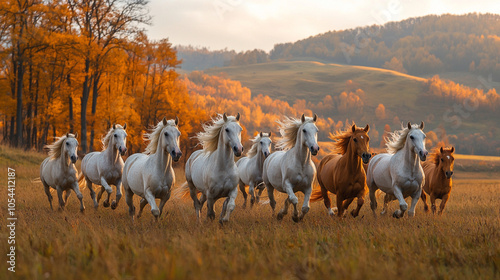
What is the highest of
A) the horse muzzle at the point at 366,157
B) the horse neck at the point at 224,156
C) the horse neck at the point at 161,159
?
the horse muzzle at the point at 366,157

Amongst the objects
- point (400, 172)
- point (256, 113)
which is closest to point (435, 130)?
point (256, 113)

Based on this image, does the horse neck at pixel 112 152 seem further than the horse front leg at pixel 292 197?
Yes

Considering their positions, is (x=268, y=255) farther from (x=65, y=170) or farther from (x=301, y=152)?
(x=65, y=170)

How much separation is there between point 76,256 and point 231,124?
448 centimetres

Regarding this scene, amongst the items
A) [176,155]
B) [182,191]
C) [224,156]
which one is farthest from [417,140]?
[182,191]

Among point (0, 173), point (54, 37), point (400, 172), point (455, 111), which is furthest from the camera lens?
point (455, 111)

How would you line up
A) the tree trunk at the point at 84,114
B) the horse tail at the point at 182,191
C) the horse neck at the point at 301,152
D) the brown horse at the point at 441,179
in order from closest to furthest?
1. the horse neck at the point at 301,152
2. the brown horse at the point at 441,179
3. the horse tail at the point at 182,191
4. the tree trunk at the point at 84,114

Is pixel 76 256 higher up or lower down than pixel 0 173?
higher up

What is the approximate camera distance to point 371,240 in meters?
6.97

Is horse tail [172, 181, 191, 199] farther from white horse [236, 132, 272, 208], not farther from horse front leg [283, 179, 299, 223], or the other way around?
horse front leg [283, 179, 299, 223]

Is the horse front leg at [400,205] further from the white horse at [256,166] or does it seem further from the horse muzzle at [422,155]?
the white horse at [256,166]

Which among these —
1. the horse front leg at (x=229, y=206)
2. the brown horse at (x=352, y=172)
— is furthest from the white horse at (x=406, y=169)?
the horse front leg at (x=229, y=206)

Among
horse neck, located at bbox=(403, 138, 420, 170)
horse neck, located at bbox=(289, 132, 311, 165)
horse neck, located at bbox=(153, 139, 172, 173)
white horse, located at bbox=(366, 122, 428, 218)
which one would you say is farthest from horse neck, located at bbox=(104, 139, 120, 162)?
horse neck, located at bbox=(403, 138, 420, 170)

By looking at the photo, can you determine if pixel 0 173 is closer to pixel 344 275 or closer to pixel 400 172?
pixel 400 172
